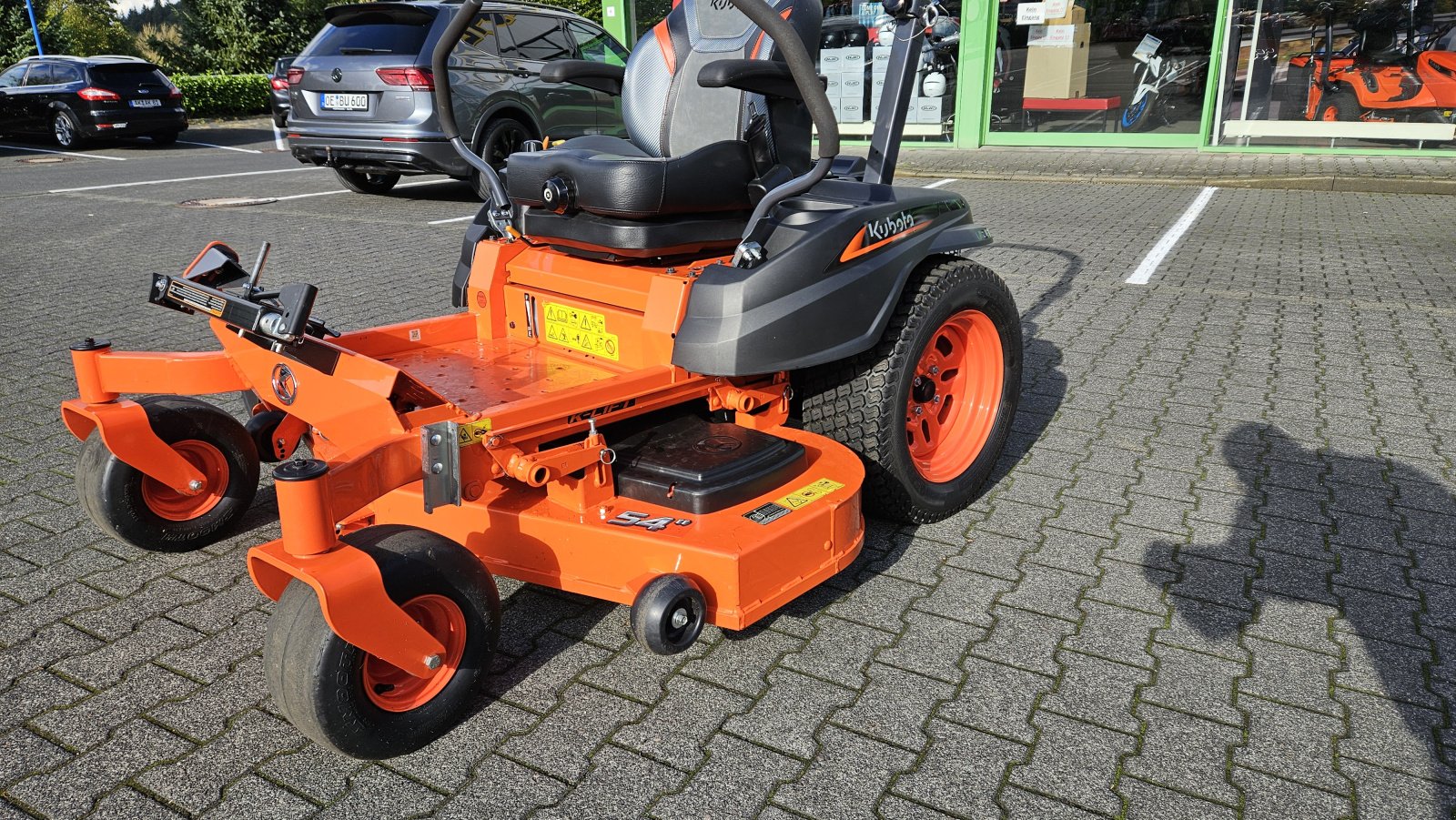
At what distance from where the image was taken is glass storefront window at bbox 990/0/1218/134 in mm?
12758

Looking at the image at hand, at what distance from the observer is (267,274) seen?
Result: 7.25 meters

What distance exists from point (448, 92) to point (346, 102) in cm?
667

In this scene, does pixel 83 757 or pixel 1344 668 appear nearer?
pixel 83 757

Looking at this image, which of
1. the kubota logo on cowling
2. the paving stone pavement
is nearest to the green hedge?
the paving stone pavement

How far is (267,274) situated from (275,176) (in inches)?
264

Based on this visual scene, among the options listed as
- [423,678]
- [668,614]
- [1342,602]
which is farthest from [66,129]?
[1342,602]

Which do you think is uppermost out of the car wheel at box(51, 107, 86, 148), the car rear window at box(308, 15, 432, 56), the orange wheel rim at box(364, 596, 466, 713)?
the car rear window at box(308, 15, 432, 56)

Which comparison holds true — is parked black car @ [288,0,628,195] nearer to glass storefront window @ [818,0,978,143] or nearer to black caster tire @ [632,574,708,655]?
glass storefront window @ [818,0,978,143]

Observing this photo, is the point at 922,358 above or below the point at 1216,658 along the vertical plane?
above

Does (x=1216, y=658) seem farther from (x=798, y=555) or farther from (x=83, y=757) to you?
(x=83, y=757)

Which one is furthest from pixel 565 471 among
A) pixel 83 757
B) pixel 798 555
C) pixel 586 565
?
pixel 83 757

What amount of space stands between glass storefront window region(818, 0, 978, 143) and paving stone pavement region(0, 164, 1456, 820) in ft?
33.4

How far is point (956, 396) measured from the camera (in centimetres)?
390

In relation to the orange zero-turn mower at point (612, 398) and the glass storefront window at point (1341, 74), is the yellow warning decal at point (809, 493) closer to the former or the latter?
the orange zero-turn mower at point (612, 398)
